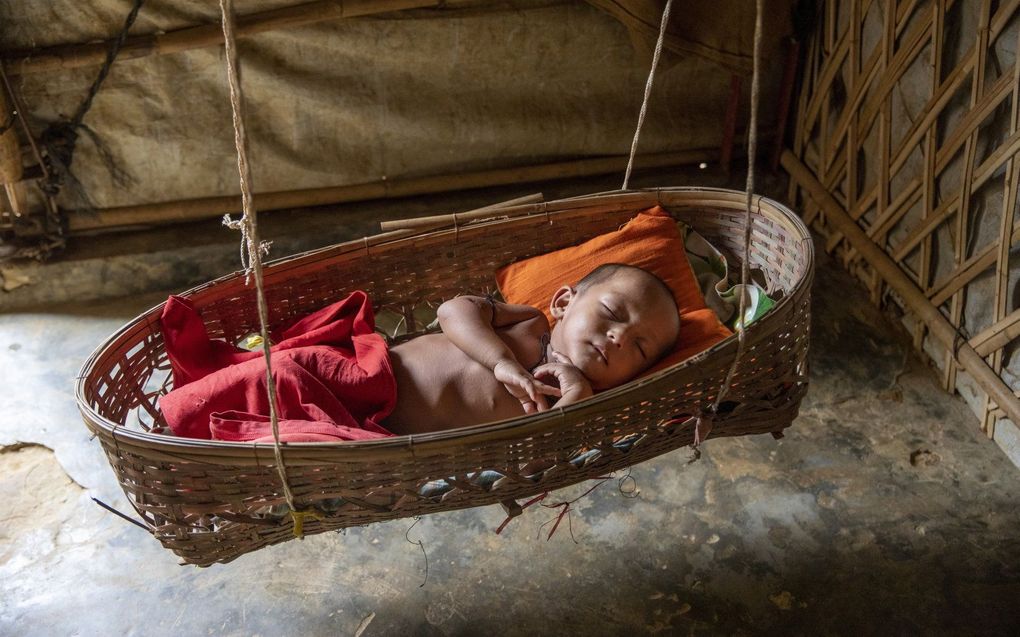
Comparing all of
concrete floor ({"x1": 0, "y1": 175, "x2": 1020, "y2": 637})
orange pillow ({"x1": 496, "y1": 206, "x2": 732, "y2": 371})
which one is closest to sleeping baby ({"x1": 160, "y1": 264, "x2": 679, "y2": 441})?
orange pillow ({"x1": 496, "y1": 206, "x2": 732, "y2": 371})

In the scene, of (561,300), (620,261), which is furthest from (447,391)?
(620,261)

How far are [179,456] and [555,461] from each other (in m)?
0.51

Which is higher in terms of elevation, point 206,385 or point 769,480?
point 206,385

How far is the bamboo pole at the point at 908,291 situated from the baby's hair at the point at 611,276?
0.75 m

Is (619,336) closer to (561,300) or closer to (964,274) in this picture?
(561,300)

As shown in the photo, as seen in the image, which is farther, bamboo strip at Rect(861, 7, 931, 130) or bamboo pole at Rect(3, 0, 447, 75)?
bamboo pole at Rect(3, 0, 447, 75)

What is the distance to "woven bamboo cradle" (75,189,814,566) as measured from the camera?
1131 mm

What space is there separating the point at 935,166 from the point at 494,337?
1133 millimetres

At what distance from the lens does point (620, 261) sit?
1.71 meters

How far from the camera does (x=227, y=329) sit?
5.14 ft

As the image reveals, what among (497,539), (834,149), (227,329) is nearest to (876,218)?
(834,149)

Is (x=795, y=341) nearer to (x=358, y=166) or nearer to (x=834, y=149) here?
(x=834, y=149)

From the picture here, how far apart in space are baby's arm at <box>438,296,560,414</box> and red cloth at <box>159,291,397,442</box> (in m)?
0.14

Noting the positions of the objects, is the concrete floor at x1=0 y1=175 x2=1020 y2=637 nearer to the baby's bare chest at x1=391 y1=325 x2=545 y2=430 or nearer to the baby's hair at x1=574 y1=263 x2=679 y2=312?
the baby's bare chest at x1=391 y1=325 x2=545 y2=430
